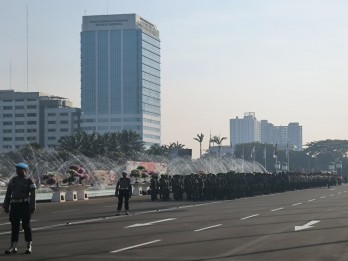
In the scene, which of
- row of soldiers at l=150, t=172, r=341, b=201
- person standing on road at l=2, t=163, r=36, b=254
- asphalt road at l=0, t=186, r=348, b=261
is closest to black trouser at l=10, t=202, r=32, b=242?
person standing on road at l=2, t=163, r=36, b=254

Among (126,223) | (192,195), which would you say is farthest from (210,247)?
(192,195)

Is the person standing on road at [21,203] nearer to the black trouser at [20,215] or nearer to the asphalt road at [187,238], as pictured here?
the black trouser at [20,215]

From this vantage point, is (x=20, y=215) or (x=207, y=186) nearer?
(x=20, y=215)

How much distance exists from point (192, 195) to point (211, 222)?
22.3 metres

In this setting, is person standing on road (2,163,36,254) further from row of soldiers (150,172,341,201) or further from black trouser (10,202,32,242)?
row of soldiers (150,172,341,201)

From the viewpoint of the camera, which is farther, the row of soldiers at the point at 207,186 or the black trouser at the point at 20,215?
the row of soldiers at the point at 207,186

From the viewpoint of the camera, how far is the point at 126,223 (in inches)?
943

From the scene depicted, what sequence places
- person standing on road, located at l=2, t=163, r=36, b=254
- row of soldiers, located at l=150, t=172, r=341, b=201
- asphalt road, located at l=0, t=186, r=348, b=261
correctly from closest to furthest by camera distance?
asphalt road, located at l=0, t=186, r=348, b=261 → person standing on road, located at l=2, t=163, r=36, b=254 → row of soldiers, located at l=150, t=172, r=341, b=201

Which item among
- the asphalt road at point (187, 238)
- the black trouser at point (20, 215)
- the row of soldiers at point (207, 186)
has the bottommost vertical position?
the asphalt road at point (187, 238)

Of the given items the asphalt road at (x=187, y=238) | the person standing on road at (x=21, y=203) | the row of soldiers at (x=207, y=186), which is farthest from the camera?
the row of soldiers at (x=207, y=186)

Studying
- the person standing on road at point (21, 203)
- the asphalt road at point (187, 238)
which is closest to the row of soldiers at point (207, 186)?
the asphalt road at point (187, 238)

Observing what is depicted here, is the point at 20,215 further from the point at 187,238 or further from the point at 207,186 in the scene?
the point at 207,186

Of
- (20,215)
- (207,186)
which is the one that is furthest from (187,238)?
(207,186)

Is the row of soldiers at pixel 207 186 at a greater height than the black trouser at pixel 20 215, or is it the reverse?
the row of soldiers at pixel 207 186
